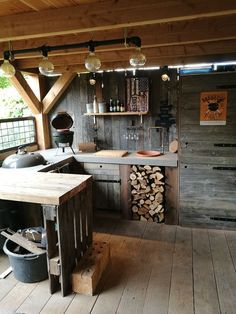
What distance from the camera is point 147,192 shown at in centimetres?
Result: 353

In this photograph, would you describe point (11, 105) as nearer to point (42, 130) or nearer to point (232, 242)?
point (42, 130)

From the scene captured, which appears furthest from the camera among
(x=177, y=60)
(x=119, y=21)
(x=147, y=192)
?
(x=177, y=60)

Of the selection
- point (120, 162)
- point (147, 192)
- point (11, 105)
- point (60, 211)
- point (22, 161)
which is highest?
point (11, 105)

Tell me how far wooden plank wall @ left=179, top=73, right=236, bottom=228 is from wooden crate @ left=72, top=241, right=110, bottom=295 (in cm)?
143

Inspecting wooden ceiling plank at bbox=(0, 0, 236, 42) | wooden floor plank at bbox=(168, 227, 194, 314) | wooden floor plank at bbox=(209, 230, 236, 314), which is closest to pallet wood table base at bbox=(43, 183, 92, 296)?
wooden floor plank at bbox=(168, 227, 194, 314)

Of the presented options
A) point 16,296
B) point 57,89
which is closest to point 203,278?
point 16,296

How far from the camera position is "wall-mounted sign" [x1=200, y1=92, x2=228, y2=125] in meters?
3.03

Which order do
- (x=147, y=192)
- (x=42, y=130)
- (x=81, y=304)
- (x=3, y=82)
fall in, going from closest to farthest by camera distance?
(x=81, y=304), (x=147, y=192), (x=42, y=130), (x=3, y=82)

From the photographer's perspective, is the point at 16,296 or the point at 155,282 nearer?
the point at 16,296

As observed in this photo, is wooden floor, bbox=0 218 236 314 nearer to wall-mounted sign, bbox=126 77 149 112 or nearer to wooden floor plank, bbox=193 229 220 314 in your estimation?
wooden floor plank, bbox=193 229 220 314

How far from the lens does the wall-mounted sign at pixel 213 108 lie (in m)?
3.03

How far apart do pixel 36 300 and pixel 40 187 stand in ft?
3.03

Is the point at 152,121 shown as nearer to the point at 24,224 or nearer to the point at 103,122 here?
the point at 103,122

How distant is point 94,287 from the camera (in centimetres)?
220
